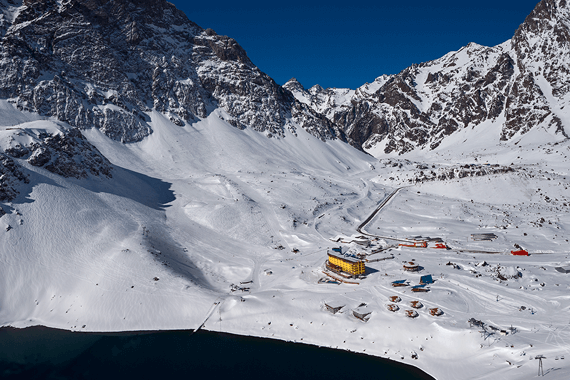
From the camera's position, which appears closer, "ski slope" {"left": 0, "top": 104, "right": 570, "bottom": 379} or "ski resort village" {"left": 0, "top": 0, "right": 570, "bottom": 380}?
"ski slope" {"left": 0, "top": 104, "right": 570, "bottom": 379}

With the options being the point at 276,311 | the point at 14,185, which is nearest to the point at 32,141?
the point at 14,185

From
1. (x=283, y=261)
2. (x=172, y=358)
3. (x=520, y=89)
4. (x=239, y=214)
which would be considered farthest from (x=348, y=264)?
(x=520, y=89)

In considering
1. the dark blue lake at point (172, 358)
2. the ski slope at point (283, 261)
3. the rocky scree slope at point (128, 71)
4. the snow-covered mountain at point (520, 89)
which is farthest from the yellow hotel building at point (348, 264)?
the snow-covered mountain at point (520, 89)

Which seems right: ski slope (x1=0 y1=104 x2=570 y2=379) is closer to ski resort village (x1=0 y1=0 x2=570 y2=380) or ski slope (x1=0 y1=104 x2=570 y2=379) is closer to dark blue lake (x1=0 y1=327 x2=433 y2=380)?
ski resort village (x1=0 y1=0 x2=570 y2=380)

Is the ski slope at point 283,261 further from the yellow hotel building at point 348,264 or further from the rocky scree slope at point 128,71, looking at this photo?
the rocky scree slope at point 128,71

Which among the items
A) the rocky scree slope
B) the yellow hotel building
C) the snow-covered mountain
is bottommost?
the yellow hotel building

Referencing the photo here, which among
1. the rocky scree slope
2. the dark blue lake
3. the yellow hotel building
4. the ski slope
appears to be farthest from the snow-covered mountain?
the dark blue lake
